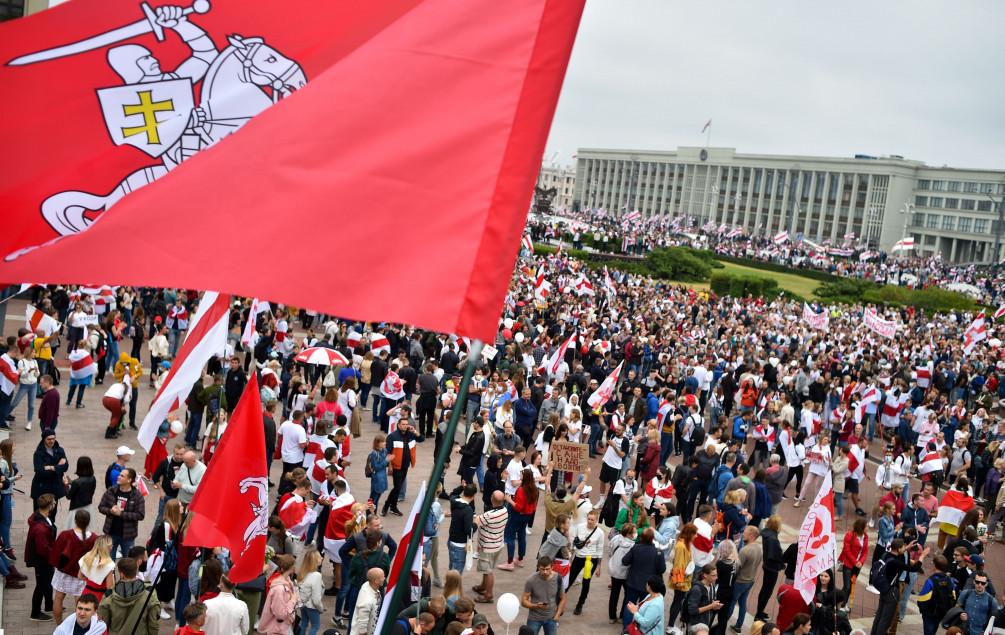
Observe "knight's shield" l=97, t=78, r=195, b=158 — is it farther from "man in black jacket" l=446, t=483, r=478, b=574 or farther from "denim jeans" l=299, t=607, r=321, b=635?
"man in black jacket" l=446, t=483, r=478, b=574

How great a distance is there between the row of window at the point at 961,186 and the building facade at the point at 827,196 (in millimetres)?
121

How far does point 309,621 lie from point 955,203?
402ft

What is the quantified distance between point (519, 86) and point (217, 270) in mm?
1501

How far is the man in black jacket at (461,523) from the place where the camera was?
1160cm

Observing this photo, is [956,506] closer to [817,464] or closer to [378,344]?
[817,464]

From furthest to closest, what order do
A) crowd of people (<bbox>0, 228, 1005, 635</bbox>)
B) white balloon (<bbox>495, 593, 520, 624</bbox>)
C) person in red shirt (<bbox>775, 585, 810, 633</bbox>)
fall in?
person in red shirt (<bbox>775, 585, 810, 633</bbox>), crowd of people (<bbox>0, 228, 1005, 635</bbox>), white balloon (<bbox>495, 593, 520, 624</bbox>)

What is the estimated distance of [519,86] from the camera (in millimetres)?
4074

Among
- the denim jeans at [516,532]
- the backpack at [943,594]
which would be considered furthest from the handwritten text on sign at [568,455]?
the backpack at [943,594]

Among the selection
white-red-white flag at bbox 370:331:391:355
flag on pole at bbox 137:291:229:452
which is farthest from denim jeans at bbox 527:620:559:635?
white-red-white flag at bbox 370:331:391:355

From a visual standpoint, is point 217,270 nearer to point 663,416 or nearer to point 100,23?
point 100,23

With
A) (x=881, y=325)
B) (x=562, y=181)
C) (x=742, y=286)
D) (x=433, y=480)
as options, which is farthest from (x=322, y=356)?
(x=562, y=181)

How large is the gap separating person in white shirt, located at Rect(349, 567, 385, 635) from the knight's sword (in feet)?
19.5

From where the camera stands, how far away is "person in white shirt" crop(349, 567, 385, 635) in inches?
358

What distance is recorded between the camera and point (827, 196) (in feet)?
419
